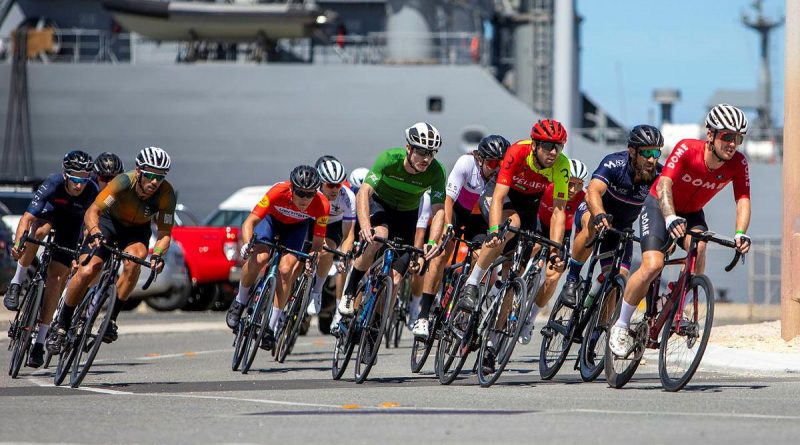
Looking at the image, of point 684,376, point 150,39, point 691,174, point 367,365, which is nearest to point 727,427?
point 684,376

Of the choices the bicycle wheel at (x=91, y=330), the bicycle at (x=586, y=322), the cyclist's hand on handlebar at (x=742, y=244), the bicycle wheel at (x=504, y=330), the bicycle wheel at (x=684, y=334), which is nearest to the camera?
the cyclist's hand on handlebar at (x=742, y=244)

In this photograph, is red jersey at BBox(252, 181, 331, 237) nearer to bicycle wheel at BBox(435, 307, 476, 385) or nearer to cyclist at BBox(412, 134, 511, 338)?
cyclist at BBox(412, 134, 511, 338)

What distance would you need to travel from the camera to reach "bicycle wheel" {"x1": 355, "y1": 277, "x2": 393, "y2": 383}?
459 inches

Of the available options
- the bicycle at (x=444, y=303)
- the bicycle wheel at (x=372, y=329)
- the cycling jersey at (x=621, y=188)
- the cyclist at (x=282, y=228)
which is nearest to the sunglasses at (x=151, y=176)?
the cyclist at (x=282, y=228)

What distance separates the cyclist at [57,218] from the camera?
13195mm

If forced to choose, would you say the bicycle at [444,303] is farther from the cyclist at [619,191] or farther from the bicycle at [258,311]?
the bicycle at [258,311]

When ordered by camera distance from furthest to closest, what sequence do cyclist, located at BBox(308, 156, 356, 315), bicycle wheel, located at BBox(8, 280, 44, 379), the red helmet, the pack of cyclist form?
cyclist, located at BBox(308, 156, 356, 315) < bicycle wheel, located at BBox(8, 280, 44, 379) < the red helmet < the pack of cyclist

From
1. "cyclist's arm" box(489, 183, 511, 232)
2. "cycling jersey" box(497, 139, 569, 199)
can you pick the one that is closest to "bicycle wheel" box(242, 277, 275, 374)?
"cycling jersey" box(497, 139, 569, 199)

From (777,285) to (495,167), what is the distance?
15.2 meters

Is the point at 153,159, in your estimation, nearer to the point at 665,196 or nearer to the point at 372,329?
the point at 372,329

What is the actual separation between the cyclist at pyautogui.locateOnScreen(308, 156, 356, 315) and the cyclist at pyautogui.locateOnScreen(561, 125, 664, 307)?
301 cm

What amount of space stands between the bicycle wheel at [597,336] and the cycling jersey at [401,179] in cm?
187

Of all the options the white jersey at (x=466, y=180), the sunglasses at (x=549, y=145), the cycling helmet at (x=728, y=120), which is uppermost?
the cycling helmet at (x=728, y=120)

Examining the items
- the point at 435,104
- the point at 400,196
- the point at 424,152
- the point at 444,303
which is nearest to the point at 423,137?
the point at 424,152
